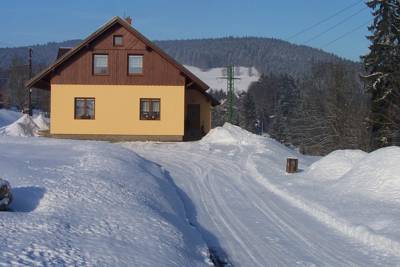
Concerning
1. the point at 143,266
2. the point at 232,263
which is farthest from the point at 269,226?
the point at 143,266

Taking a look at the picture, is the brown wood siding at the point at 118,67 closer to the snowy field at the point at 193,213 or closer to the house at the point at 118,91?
the house at the point at 118,91

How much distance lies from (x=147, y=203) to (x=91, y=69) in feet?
71.4

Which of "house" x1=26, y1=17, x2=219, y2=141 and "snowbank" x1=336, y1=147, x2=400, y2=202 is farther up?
"house" x1=26, y1=17, x2=219, y2=141

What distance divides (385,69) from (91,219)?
98.7ft

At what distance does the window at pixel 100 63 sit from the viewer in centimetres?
3161

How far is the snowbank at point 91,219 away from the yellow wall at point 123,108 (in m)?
16.6

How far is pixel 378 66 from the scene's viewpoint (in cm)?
3481

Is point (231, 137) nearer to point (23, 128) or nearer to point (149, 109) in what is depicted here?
point (149, 109)

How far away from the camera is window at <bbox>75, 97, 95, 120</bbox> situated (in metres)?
31.6

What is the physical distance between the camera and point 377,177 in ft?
44.5

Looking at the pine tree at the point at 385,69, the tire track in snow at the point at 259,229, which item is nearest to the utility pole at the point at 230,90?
the pine tree at the point at 385,69

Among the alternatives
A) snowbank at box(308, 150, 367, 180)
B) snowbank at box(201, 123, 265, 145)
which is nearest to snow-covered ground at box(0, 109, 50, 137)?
snowbank at box(201, 123, 265, 145)

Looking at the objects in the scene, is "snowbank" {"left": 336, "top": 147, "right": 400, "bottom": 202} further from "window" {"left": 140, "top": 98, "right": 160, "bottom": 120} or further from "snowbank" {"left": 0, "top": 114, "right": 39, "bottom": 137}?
"snowbank" {"left": 0, "top": 114, "right": 39, "bottom": 137}

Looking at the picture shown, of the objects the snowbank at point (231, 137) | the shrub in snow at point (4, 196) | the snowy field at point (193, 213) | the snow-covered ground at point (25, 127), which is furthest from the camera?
the snow-covered ground at point (25, 127)
